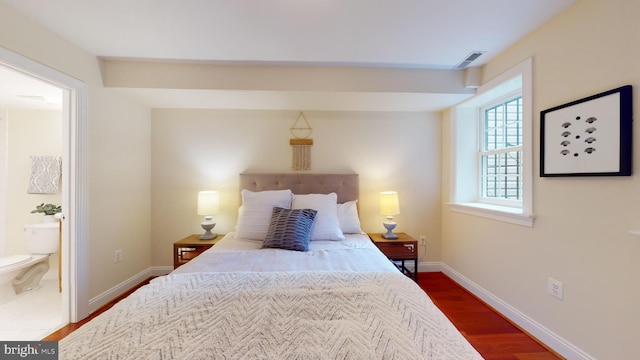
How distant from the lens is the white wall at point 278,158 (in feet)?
9.80

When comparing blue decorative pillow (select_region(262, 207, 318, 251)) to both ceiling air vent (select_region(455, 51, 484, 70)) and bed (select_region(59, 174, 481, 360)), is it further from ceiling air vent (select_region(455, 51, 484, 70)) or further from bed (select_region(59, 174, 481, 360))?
ceiling air vent (select_region(455, 51, 484, 70))

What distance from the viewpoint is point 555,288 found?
1.71m

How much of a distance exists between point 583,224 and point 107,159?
3792 millimetres

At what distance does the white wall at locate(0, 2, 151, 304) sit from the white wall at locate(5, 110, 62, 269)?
48.7 inches

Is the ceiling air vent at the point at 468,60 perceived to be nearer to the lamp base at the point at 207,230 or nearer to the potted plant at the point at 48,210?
the lamp base at the point at 207,230

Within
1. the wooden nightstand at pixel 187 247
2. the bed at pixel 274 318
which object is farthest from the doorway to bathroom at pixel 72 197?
the bed at pixel 274 318

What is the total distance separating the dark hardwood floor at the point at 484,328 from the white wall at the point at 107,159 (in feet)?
10.6

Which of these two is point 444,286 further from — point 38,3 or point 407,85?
point 38,3

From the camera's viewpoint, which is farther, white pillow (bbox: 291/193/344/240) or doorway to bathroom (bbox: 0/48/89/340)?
white pillow (bbox: 291/193/344/240)

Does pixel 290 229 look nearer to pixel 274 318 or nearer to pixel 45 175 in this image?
pixel 274 318

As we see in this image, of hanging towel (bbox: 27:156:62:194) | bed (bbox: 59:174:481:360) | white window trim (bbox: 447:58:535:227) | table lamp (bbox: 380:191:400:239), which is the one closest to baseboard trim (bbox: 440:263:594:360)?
white window trim (bbox: 447:58:535:227)

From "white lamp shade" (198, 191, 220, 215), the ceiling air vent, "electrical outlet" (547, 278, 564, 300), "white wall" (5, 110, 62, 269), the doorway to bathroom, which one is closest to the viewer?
"electrical outlet" (547, 278, 564, 300)

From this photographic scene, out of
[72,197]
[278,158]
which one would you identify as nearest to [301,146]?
[278,158]

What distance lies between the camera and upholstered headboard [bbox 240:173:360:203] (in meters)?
2.95
